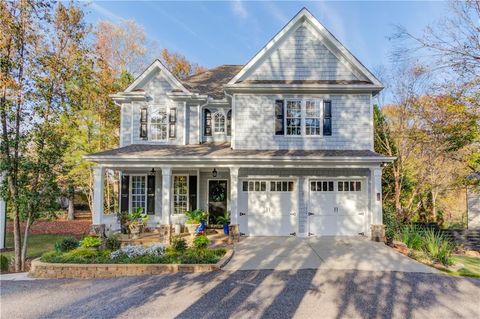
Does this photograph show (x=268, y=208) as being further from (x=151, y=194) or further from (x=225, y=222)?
(x=151, y=194)

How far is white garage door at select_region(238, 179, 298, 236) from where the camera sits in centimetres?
1182

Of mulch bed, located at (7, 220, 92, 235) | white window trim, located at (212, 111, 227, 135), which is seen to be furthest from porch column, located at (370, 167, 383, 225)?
mulch bed, located at (7, 220, 92, 235)

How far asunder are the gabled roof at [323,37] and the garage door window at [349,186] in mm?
4125

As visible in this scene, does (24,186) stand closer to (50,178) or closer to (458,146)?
(50,178)

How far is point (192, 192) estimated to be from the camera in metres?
13.1

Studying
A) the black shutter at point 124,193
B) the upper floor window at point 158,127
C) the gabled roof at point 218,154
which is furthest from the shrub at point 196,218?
the upper floor window at point 158,127

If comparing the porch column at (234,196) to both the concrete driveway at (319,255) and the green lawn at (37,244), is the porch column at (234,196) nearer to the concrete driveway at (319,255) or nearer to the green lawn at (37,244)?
the concrete driveway at (319,255)

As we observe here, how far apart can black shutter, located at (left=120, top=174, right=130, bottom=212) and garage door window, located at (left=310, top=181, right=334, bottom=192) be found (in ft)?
26.1

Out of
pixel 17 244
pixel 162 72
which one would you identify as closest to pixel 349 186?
pixel 162 72

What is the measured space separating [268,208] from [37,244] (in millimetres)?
10165

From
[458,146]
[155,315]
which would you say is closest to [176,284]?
[155,315]

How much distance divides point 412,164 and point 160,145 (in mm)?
13532

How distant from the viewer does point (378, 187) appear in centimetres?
1089

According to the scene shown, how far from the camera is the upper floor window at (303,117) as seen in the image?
39.0 ft
